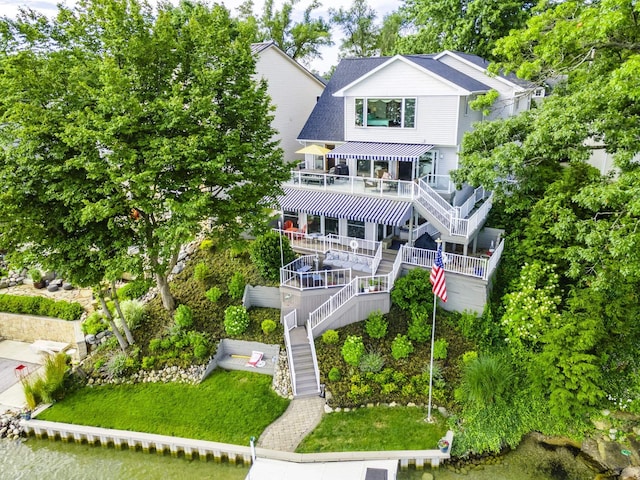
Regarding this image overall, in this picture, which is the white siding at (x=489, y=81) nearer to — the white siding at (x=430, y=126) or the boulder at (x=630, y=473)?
the white siding at (x=430, y=126)

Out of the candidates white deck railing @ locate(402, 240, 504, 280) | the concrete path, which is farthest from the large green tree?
the concrete path

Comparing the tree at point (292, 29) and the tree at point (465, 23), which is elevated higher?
the tree at point (292, 29)

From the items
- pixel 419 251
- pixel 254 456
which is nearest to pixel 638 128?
pixel 419 251

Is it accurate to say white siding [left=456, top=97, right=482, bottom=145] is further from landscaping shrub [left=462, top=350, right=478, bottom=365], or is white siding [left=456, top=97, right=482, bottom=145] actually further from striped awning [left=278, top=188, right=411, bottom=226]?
landscaping shrub [left=462, top=350, right=478, bottom=365]

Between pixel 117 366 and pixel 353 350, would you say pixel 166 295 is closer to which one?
pixel 117 366

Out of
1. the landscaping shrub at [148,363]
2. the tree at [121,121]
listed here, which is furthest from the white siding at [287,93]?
the landscaping shrub at [148,363]

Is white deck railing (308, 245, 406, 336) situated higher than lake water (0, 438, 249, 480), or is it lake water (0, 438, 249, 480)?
white deck railing (308, 245, 406, 336)
